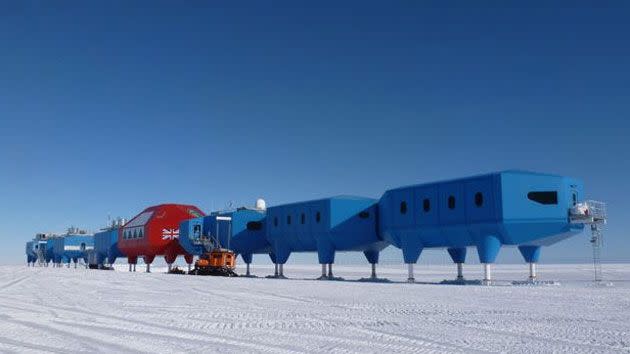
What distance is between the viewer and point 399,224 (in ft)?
146

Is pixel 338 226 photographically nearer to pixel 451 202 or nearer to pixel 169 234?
pixel 451 202

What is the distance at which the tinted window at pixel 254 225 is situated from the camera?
62.9 m

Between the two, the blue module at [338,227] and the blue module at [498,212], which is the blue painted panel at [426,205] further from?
the blue module at [338,227]

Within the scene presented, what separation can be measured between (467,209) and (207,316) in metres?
25.8

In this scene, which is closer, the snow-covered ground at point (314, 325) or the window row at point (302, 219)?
the snow-covered ground at point (314, 325)

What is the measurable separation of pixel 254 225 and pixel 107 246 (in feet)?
131

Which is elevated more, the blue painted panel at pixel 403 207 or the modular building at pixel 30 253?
the blue painted panel at pixel 403 207

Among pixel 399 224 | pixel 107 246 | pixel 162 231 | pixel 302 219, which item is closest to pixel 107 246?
pixel 107 246

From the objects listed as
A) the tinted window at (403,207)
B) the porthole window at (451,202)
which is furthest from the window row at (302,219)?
the porthole window at (451,202)

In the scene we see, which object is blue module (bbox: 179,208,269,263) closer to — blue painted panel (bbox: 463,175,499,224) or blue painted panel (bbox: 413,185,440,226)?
blue painted panel (bbox: 413,185,440,226)

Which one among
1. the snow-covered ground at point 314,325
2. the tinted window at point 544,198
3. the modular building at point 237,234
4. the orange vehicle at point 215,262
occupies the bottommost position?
the snow-covered ground at point 314,325

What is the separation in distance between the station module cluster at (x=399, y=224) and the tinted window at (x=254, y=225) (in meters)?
0.11

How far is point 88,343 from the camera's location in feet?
38.8

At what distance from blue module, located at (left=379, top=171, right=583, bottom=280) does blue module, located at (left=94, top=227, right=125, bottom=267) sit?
60433mm
